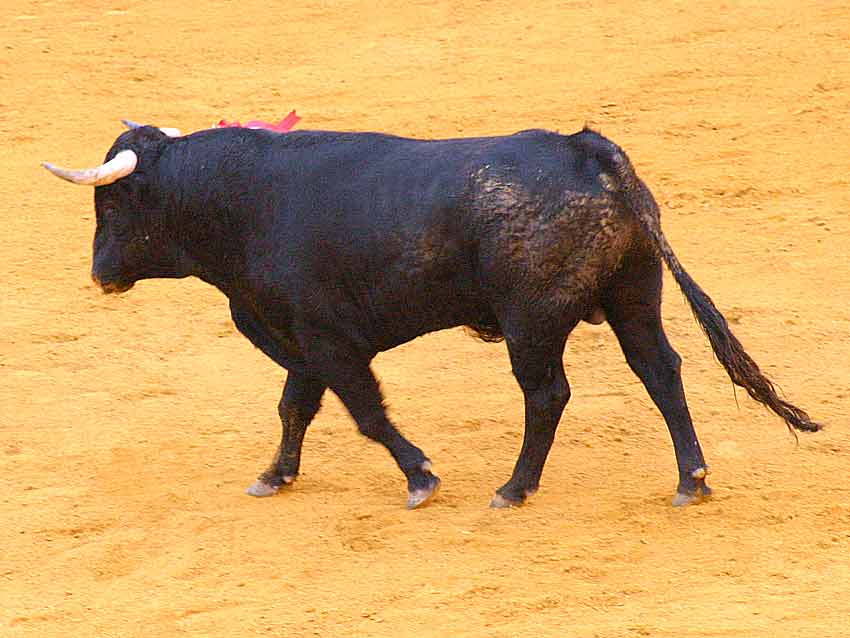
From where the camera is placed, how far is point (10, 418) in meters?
8.61

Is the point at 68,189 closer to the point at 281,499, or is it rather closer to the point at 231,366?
the point at 231,366

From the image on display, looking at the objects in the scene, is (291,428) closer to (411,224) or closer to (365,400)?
(365,400)

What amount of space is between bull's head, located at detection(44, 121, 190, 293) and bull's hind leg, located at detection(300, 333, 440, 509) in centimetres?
85

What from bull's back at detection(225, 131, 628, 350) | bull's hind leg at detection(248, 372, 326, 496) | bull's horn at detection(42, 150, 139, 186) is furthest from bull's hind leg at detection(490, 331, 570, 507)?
bull's horn at detection(42, 150, 139, 186)

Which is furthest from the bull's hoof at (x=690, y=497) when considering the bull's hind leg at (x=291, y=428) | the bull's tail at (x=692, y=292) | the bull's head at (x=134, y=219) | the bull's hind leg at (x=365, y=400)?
the bull's head at (x=134, y=219)

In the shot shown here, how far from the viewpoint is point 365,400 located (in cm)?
723

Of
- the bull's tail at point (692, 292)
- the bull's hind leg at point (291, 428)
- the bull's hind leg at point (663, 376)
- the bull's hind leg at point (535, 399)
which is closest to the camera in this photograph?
the bull's tail at point (692, 292)

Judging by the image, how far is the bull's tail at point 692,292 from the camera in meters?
6.67

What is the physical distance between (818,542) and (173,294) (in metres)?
4.80

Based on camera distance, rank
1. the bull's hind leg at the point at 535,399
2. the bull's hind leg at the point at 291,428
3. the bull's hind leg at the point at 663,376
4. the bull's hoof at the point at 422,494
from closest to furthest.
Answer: the bull's hind leg at the point at 535,399, the bull's hind leg at the point at 663,376, the bull's hoof at the point at 422,494, the bull's hind leg at the point at 291,428

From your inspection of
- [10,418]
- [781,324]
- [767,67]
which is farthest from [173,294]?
[767,67]

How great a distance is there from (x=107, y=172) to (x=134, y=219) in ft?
0.95

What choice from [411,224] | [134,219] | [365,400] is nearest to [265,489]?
[365,400]

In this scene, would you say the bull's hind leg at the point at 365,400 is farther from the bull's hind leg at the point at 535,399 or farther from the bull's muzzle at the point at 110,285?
the bull's muzzle at the point at 110,285
